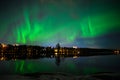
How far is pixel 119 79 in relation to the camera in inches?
1156

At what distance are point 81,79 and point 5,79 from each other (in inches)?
372

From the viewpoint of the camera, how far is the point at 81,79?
29.7 meters

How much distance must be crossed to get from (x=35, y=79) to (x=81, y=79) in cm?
564

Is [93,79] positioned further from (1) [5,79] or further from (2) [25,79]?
(1) [5,79]

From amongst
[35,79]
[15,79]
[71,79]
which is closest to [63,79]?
[71,79]

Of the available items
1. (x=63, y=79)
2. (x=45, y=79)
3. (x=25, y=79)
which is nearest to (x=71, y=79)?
(x=63, y=79)

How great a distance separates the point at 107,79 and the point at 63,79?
5253mm

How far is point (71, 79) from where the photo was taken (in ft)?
98.5

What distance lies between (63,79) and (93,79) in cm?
358

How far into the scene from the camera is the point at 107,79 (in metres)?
29.8

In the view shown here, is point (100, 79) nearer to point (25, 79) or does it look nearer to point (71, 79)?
point (71, 79)

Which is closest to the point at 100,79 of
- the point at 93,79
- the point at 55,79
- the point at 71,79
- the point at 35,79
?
the point at 93,79

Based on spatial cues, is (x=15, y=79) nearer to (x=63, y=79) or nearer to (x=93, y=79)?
(x=63, y=79)

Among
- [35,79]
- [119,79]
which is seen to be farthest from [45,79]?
[119,79]
